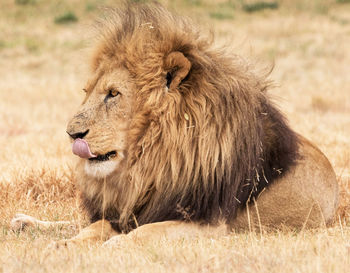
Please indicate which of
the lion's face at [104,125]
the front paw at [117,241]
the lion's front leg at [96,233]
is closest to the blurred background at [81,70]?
the lion's face at [104,125]

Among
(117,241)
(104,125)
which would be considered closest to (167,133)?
(104,125)

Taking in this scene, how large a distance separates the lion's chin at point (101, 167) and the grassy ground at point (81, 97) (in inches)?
16.8

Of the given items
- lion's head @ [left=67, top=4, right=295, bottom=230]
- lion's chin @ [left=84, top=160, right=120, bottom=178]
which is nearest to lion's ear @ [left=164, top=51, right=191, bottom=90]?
lion's head @ [left=67, top=4, right=295, bottom=230]

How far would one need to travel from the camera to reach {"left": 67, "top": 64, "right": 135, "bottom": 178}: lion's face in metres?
3.50

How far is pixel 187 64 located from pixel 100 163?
0.68 m

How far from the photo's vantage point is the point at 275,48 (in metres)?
19.4

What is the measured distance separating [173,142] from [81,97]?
1051 cm

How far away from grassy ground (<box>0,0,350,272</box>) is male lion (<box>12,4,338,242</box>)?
0.67 ft

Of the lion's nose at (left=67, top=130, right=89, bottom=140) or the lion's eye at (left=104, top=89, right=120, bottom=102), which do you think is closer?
the lion's nose at (left=67, top=130, right=89, bottom=140)

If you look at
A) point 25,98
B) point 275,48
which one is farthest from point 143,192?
point 275,48

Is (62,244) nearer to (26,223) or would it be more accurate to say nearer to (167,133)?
(167,133)

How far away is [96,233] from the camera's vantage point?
3641 mm

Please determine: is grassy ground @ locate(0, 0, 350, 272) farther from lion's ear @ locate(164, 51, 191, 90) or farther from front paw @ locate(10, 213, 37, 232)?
lion's ear @ locate(164, 51, 191, 90)

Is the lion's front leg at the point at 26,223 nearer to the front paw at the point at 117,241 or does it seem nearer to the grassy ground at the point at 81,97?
the grassy ground at the point at 81,97
